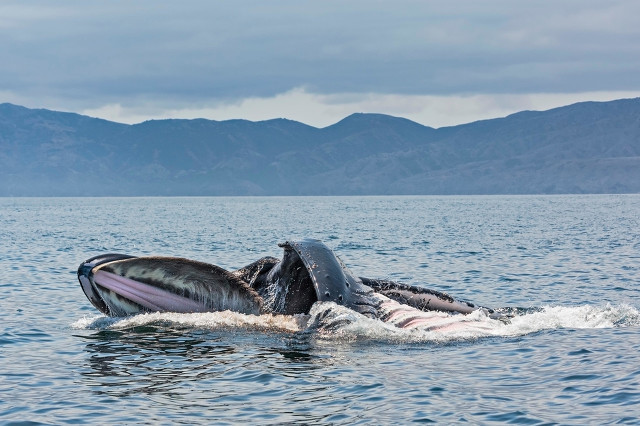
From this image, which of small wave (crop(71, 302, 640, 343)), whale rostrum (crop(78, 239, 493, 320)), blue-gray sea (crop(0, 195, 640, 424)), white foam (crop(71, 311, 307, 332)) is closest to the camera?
blue-gray sea (crop(0, 195, 640, 424))

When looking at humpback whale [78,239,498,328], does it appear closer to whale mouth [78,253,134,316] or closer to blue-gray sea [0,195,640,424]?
whale mouth [78,253,134,316]

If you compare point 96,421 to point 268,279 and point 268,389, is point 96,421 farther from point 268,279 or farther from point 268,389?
point 268,279

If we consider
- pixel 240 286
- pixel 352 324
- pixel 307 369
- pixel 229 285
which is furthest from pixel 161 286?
pixel 307 369

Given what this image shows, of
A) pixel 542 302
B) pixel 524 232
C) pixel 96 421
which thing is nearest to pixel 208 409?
pixel 96 421

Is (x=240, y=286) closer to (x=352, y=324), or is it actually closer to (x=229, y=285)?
(x=229, y=285)

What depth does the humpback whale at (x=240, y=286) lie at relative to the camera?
15.5m

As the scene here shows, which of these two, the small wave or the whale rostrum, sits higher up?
the whale rostrum

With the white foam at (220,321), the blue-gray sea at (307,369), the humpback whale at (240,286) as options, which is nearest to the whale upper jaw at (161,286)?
the humpback whale at (240,286)

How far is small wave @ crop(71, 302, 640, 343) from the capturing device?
1570 cm

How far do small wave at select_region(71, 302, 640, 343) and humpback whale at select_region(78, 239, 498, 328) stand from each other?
0.44ft

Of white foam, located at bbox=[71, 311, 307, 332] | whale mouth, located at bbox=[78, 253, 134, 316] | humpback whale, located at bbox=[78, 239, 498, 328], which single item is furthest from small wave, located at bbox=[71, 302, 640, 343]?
whale mouth, located at bbox=[78, 253, 134, 316]

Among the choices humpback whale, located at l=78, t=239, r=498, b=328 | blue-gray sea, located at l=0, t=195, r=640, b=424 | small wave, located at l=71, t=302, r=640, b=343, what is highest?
humpback whale, located at l=78, t=239, r=498, b=328

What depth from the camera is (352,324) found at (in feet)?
51.5

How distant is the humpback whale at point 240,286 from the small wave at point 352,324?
0.44 feet
